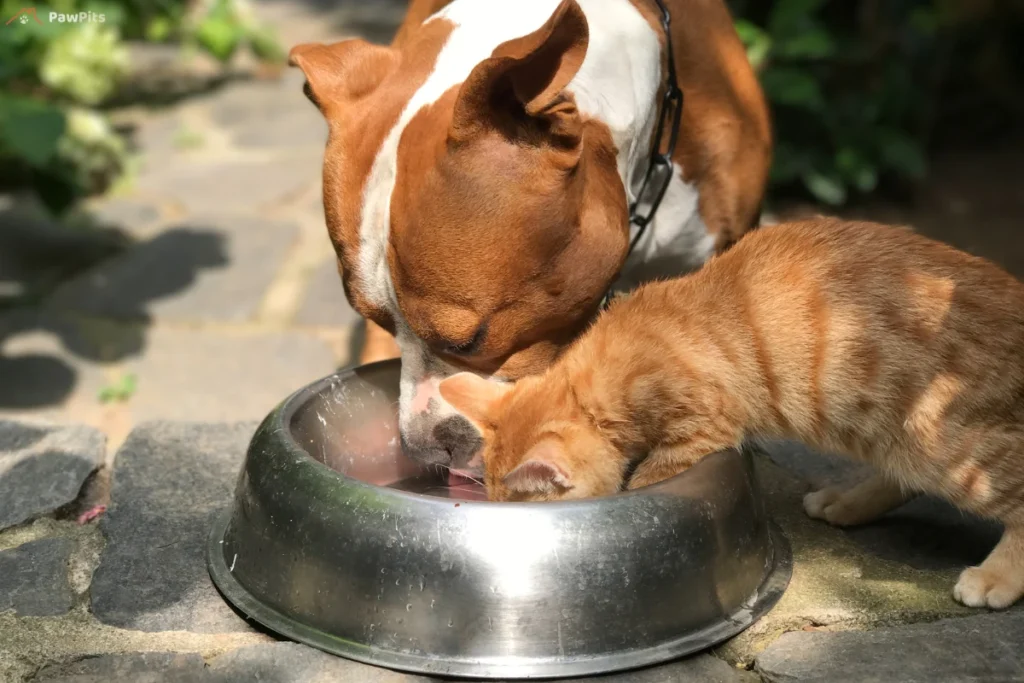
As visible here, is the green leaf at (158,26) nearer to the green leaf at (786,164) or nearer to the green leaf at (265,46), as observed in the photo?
the green leaf at (265,46)

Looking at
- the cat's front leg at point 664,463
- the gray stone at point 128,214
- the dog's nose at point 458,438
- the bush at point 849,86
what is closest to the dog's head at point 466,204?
the dog's nose at point 458,438

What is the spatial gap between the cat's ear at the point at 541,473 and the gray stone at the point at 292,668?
474 mm

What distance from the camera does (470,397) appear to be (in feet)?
8.27

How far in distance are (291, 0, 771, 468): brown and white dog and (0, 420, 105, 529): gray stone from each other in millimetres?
754

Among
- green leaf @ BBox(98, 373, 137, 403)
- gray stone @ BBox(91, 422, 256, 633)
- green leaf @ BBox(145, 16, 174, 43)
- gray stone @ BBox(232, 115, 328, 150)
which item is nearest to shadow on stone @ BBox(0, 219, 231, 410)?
green leaf @ BBox(98, 373, 137, 403)

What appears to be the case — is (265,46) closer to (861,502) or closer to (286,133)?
(286,133)

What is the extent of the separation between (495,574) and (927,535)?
1.10 meters

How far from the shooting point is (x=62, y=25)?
5059mm

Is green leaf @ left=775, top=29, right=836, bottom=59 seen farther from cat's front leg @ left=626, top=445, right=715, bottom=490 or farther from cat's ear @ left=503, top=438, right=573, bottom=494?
cat's ear @ left=503, top=438, right=573, bottom=494

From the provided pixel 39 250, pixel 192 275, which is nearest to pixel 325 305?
pixel 192 275

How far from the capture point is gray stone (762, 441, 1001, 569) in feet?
8.14

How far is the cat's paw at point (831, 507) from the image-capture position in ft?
8.53

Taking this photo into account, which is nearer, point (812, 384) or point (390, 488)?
point (390, 488)

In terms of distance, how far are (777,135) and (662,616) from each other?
14.3 feet
